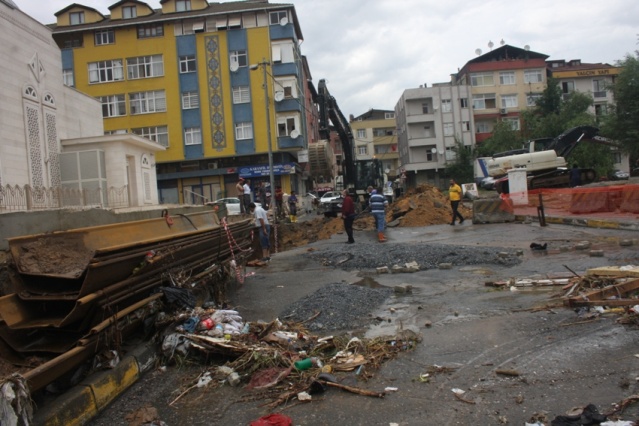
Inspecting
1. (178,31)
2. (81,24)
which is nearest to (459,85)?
(178,31)

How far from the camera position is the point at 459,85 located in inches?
2515

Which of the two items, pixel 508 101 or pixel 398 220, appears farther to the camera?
pixel 508 101

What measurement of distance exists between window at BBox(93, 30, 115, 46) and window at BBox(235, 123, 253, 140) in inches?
518

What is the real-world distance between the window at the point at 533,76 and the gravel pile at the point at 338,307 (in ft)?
201

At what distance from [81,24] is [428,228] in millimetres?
37256

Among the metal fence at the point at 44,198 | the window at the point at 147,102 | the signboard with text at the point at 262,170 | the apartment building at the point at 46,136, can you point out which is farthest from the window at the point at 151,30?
the metal fence at the point at 44,198

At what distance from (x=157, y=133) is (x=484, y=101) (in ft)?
132

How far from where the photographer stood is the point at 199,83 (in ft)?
138

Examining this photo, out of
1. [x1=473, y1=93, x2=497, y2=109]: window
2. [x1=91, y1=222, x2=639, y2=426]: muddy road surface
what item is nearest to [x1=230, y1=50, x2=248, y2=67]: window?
[x1=473, y1=93, x2=497, y2=109]: window

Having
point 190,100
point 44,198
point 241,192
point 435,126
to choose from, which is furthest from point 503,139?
point 44,198

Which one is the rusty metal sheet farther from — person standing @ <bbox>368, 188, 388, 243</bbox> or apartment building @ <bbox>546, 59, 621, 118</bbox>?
apartment building @ <bbox>546, 59, 621, 118</bbox>

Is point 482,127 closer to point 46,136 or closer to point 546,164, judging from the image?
point 546,164

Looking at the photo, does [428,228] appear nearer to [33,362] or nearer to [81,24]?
[33,362]

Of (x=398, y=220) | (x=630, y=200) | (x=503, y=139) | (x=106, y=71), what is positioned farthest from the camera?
(x=503, y=139)
